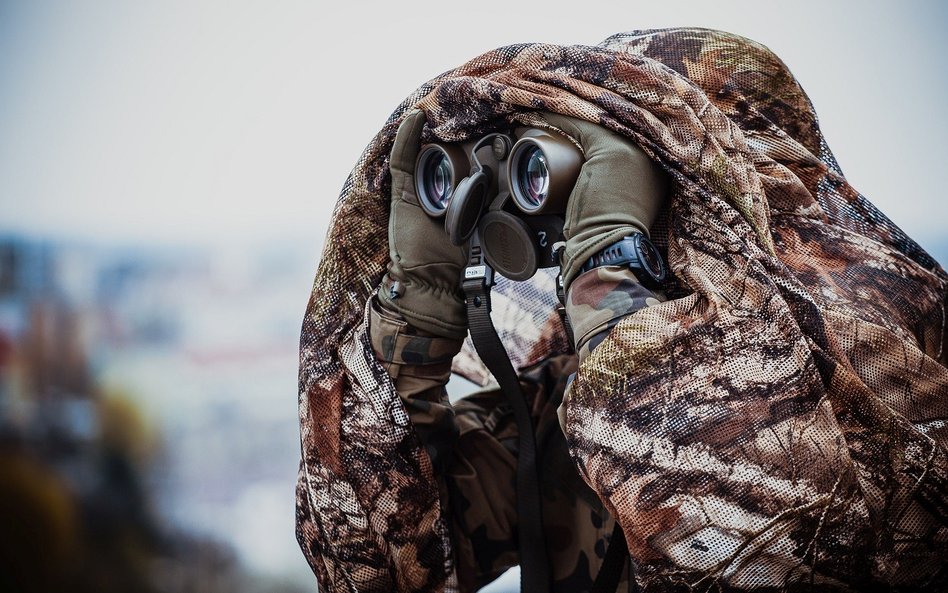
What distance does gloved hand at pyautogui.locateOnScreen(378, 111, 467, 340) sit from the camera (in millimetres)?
651

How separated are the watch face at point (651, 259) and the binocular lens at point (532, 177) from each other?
0.08 metres

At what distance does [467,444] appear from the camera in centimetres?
73

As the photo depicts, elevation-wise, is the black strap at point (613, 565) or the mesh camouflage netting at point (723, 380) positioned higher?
the mesh camouflage netting at point (723, 380)

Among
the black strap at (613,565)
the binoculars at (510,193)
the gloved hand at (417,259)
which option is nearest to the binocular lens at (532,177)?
the binoculars at (510,193)

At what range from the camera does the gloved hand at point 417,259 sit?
65 cm

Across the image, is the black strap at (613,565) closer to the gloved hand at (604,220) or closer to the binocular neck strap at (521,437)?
the binocular neck strap at (521,437)

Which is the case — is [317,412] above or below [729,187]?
below

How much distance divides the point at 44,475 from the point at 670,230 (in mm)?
1174

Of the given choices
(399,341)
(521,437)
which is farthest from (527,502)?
(399,341)

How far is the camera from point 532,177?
57 centimetres

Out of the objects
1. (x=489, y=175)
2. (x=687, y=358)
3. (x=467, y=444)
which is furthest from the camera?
(x=467, y=444)

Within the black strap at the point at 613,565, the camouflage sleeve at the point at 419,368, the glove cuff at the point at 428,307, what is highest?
the glove cuff at the point at 428,307

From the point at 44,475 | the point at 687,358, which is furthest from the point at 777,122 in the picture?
the point at 44,475

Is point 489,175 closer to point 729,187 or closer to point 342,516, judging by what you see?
point 729,187
